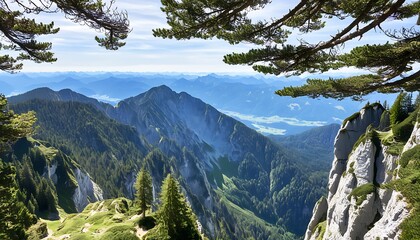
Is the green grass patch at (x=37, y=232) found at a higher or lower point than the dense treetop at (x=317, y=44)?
lower

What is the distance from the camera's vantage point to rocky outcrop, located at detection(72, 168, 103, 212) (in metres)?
117

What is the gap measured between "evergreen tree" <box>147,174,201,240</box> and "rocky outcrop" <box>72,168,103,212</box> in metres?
89.3

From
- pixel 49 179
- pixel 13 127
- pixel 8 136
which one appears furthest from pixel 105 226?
pixel 49 179

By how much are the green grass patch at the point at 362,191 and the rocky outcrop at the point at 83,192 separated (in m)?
101

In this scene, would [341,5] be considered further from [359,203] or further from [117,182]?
[117,182]

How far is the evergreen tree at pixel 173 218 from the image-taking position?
34375mm

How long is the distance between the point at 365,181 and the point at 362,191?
352 cm

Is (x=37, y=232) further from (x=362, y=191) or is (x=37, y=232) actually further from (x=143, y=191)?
(x=362, y=191)

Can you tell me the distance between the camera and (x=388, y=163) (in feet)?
124

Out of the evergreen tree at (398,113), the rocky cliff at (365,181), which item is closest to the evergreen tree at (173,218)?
the rocky cliff at (365,181)

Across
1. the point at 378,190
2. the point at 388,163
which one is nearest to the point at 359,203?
the point at 378,190

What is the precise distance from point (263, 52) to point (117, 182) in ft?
601

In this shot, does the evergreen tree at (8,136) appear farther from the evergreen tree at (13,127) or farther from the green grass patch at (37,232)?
the green grass patch at (37,232)

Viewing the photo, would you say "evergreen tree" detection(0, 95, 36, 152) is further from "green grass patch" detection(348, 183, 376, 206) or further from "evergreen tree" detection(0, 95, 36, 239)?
"green grass patch" detection(348, 183, 376, 206)
